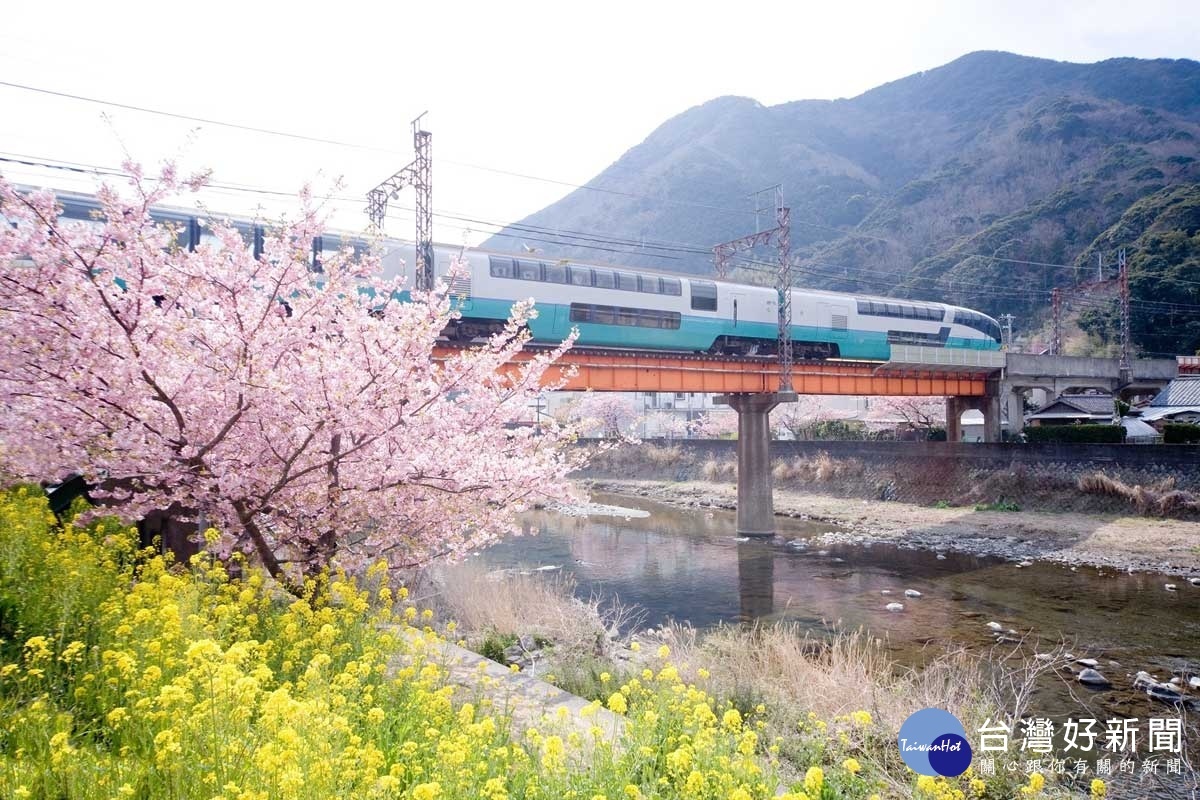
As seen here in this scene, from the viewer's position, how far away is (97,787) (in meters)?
2.85

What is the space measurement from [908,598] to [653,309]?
10.5 m

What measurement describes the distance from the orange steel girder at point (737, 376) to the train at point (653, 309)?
1.57 feet

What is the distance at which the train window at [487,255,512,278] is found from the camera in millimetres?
17953

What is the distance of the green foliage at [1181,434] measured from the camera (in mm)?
23875

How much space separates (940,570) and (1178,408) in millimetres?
22364

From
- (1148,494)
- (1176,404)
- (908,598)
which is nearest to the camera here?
(908,598)

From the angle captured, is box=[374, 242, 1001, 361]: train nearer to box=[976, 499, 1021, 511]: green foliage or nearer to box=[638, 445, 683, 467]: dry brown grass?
box=[976, 499, 1021, 511]: green foliage

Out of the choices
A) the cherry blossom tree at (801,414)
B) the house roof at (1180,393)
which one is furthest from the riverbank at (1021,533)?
the cherry blossom tree at (801,414)

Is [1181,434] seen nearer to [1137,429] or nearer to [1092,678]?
[1137,429]

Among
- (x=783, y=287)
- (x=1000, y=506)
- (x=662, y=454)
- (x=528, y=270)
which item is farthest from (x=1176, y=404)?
(x=528, y=270)

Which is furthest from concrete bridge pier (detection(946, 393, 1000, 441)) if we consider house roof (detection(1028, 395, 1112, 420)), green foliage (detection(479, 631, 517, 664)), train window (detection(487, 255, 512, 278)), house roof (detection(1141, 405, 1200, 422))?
green foliage (detection(479, 631, 517, 664))

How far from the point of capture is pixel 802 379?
25.8 meters

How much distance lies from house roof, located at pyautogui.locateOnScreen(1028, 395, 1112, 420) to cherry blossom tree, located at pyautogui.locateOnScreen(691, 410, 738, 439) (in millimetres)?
19641

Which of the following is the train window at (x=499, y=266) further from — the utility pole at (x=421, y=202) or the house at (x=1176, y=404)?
the house at (x=1176, y=404)
